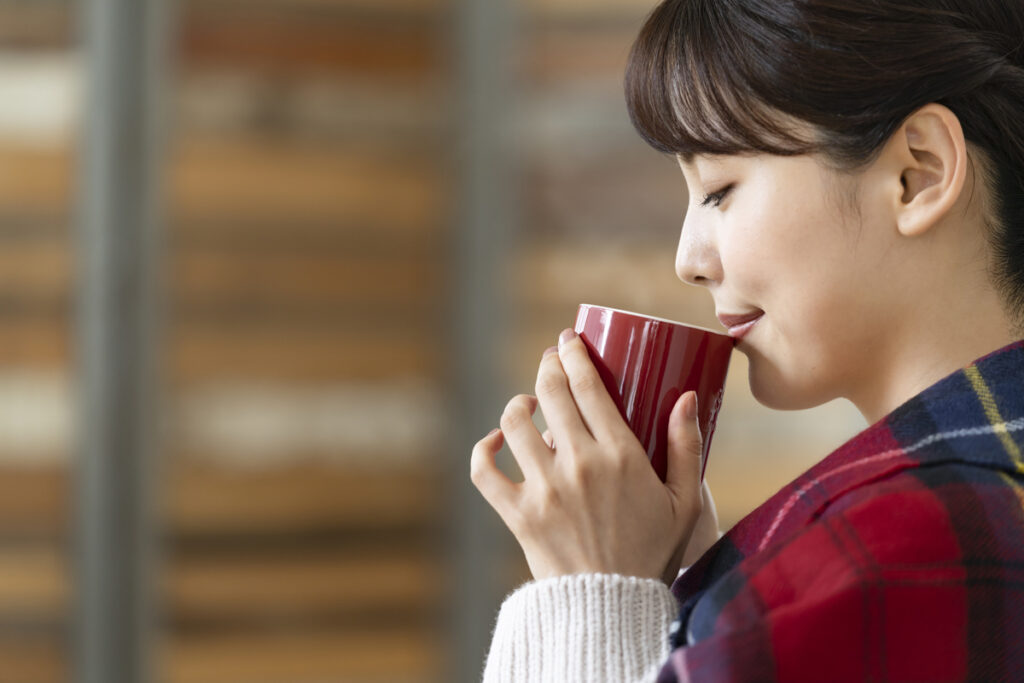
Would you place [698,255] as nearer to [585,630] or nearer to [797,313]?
[797,313]

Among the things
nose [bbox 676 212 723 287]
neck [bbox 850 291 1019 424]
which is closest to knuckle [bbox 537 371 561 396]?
nose [bbox 676 212 723 287]

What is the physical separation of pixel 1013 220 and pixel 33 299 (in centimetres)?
181

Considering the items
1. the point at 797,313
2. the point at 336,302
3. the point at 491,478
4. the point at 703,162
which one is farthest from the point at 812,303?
the point at 336,302

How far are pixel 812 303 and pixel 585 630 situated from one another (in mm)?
A: 239

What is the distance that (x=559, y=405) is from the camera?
728mm

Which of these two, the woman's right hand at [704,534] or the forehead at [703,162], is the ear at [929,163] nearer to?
the forehead at [703,162]

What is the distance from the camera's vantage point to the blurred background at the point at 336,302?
6.78 feet

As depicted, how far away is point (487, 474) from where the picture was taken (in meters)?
0.75

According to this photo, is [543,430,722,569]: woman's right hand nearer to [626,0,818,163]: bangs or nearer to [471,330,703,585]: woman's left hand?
[471,330,703,585]: woman's left hand

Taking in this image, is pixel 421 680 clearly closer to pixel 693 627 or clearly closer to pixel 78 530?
pixel 78 530

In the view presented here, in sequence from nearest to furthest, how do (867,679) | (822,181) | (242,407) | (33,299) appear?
(867,679)
(822,181)
(33,299)
(242,407)

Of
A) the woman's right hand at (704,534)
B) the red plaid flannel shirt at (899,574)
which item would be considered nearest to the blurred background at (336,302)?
the woman's right hand at (704,534)

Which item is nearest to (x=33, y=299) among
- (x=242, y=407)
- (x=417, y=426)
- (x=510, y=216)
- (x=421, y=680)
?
(x=242, y=407)

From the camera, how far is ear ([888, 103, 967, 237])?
655 millimetres
